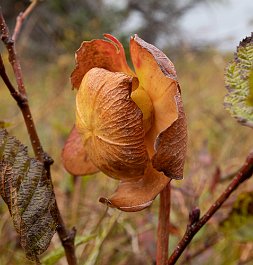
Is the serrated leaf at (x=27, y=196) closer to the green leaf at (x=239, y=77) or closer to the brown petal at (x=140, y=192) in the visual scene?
the brown petal at (x=140, y=192)

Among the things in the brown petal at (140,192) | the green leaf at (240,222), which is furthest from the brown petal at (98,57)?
the green leaf at (240,222)

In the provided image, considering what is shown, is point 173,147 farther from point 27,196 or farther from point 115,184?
point 115,184

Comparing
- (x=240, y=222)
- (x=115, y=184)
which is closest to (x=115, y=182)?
(x=115, y=184)

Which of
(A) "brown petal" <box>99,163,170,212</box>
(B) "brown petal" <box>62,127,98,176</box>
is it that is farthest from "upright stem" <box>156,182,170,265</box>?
(B) "brown petal" <box>62,127,98,176</box>

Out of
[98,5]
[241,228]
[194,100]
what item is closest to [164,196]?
[241,228]

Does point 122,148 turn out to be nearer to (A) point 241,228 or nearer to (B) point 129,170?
(B) point 129,170

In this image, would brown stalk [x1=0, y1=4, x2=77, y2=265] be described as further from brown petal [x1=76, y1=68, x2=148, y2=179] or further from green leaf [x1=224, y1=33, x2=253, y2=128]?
green leaf [x1=224, y1=33, x2=253, y2=128]
